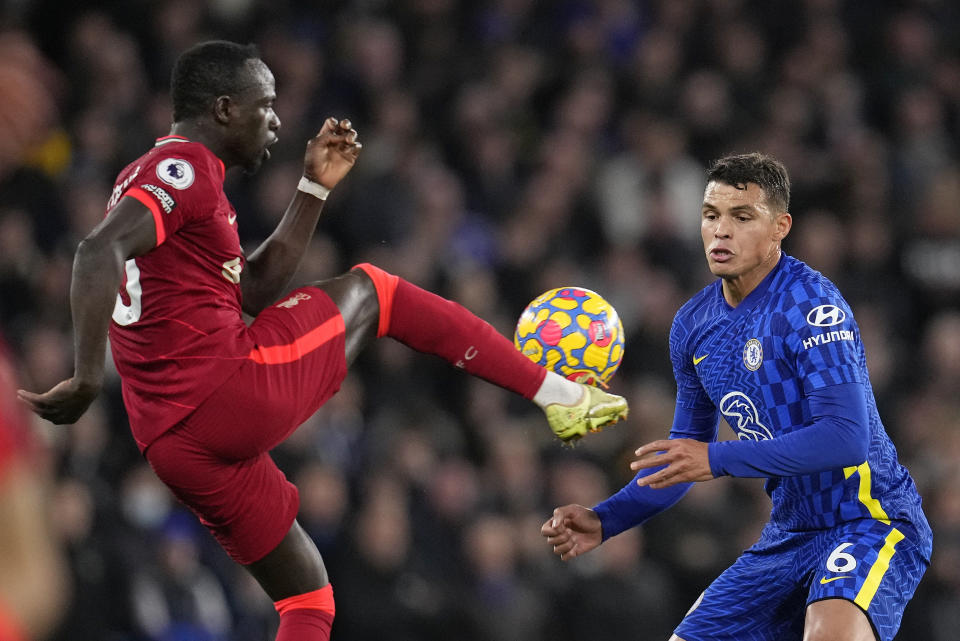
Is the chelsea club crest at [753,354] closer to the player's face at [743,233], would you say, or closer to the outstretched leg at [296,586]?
the player's face at [743,233]

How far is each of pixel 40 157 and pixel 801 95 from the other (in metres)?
7.08

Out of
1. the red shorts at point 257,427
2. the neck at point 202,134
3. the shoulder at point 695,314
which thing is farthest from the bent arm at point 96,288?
the shoulder at point 695,314

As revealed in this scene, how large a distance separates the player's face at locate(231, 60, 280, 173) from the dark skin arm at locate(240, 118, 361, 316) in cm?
36

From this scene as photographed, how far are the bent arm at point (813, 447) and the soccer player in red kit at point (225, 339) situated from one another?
491 millimetres

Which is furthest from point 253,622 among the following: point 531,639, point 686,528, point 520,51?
point 520,51

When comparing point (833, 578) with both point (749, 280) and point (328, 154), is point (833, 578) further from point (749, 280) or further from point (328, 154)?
point (328, 154)

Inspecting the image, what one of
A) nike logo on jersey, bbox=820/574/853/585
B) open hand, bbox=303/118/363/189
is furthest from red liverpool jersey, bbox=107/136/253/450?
nike logo on jersey, bbox=820/574/853/585

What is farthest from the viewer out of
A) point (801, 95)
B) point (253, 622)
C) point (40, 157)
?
point (801, 95)

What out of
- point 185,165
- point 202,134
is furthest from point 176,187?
point 202,134

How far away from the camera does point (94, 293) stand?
3932mm

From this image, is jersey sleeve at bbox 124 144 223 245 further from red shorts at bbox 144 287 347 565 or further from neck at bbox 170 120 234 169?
red shorts at bbox 144 287 347 565

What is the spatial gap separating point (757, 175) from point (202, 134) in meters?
2.01

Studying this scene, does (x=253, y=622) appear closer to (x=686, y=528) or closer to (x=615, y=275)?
(x=686, y=528)

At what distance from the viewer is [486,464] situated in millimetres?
8969
